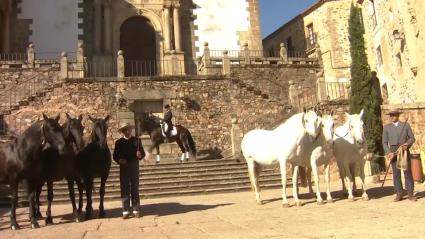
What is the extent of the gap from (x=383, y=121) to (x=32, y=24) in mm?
19698

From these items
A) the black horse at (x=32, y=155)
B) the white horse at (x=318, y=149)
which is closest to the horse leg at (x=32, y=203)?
the black horse at (x=32, y=155)

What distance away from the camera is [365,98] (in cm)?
1905

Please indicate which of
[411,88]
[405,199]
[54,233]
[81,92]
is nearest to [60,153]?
[54,233]

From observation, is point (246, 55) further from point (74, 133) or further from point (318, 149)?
point (74, 133)

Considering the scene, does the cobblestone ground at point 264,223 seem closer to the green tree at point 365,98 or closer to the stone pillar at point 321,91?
the green tree at point 365,98

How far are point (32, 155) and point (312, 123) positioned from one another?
528 centimetres

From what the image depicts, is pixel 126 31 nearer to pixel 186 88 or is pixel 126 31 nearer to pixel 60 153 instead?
pixel 186 88

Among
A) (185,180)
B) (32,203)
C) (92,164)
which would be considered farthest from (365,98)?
(32,203)

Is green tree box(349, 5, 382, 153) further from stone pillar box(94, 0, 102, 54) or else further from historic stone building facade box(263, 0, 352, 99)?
stone pillar box(94, 0, 102, 54)

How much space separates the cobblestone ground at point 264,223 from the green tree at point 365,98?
31.2ft

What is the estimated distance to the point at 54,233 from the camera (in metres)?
Answer: 6.75

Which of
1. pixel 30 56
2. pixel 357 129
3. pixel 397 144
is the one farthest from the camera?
pixel 30 56

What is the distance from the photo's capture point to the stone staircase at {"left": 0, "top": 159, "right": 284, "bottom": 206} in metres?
13.6

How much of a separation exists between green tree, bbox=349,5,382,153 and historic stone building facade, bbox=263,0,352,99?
919cm
